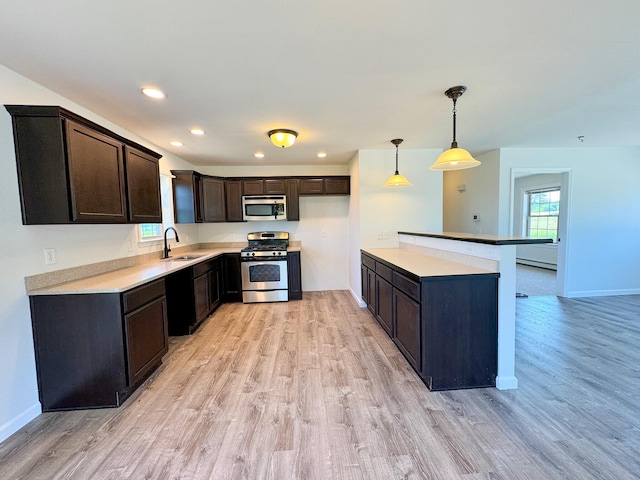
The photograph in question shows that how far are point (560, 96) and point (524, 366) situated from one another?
7.94 feet

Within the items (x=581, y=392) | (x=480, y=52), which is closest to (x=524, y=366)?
(x=581, y=392)

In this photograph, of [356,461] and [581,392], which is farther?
[581,392]

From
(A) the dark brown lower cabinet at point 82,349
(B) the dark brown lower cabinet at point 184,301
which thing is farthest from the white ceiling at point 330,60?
(B) the dark brown lower cabinet at point 184,301

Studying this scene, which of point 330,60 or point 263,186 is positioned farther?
point 263,186

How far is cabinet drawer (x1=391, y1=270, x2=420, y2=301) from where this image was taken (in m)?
2.21

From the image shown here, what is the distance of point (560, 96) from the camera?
2391mm

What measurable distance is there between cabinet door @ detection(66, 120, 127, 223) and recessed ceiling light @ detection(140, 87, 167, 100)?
0.50m

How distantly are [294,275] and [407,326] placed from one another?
252 centimetres

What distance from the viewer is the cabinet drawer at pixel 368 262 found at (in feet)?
11.5

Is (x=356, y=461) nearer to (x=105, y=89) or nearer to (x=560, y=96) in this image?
(x=105, y=89)

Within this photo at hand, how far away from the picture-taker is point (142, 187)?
2734 mm

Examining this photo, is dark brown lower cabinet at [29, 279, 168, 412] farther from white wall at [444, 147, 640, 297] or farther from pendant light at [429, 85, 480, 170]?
white wall at [444, 147, 640, 297]

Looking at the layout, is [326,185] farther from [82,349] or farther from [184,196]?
[82,349]

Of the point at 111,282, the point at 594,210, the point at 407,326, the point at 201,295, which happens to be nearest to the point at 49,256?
the point at 111,282
